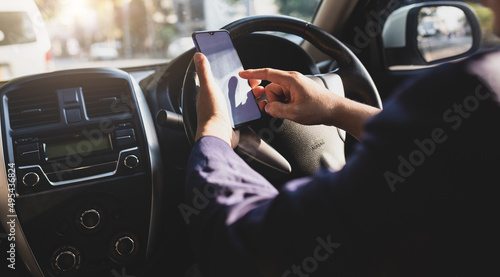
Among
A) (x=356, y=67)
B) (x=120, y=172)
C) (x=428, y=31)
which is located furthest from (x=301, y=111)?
(x=428, y=31)

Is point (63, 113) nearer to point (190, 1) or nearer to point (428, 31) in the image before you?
point (190, 1)

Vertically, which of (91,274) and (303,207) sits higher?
(303,207)

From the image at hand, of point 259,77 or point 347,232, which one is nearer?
point 347,232

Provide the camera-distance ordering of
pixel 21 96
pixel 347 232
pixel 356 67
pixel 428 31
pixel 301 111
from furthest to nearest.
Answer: pixel 428 31, pixel 356 67, pixel 21 96, pixel 301 111, pixel 347 232

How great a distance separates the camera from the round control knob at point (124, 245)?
4.91ft

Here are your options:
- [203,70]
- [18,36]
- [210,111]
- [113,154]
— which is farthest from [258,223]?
[18,36]

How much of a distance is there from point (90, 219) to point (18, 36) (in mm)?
1510

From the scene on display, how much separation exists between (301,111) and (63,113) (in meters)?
0.85

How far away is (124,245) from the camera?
1.50 metres

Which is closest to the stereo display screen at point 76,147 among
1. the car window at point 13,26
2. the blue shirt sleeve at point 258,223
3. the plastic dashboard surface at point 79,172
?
the plastic dashboard surface at point 79,172

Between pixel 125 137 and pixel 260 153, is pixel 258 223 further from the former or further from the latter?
pixel 125 137

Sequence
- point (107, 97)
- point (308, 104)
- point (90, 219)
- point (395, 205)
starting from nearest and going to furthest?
point (395, 205) → point (308, 104) → point (90, 219) → point (107, 97)

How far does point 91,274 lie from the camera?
4.88 feet

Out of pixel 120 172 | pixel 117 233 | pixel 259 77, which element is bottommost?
pixel 117 233
